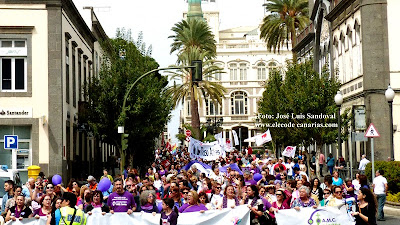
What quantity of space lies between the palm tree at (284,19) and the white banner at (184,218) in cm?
4632

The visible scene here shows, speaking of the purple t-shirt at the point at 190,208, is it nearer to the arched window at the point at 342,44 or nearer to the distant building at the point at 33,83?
the distant building at the point at 33,83

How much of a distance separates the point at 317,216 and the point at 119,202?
137 inches

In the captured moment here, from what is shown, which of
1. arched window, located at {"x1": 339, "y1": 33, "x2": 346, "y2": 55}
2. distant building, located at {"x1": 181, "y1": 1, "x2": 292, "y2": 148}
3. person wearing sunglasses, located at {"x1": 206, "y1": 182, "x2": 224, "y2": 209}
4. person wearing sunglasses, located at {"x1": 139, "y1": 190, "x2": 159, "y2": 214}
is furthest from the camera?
distant building, located at {"x1": 181, "y1": 1, "x2": 292, "y2": 148}

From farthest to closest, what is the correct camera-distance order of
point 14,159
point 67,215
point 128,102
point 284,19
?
point 284,19
point 128,102
point 14,159
point 67,215

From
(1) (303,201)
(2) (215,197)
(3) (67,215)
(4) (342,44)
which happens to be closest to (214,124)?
(4) (342,44)

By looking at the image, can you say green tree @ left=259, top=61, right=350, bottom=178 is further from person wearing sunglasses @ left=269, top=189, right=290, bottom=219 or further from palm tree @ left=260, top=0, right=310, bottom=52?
person wearing sunglasses @ left=269, top=189, right=290, bottom=219

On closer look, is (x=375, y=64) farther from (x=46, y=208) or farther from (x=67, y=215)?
(x=67, y=215)

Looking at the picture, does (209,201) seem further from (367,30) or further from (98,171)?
(98,171)

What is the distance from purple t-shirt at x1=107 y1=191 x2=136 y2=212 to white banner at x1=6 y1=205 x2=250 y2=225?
290 mm

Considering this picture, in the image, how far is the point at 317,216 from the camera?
43.6ft

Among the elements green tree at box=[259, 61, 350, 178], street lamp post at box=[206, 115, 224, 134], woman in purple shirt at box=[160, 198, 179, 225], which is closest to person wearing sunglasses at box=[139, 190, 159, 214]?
woman in purple shirt at box=[160, 198, 179, 225]

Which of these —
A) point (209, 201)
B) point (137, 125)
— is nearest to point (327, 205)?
point (209, 201)

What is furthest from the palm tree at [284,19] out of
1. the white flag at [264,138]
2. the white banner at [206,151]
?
the white banner at [206,151]

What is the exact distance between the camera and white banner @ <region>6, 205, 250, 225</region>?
41.8 ft
